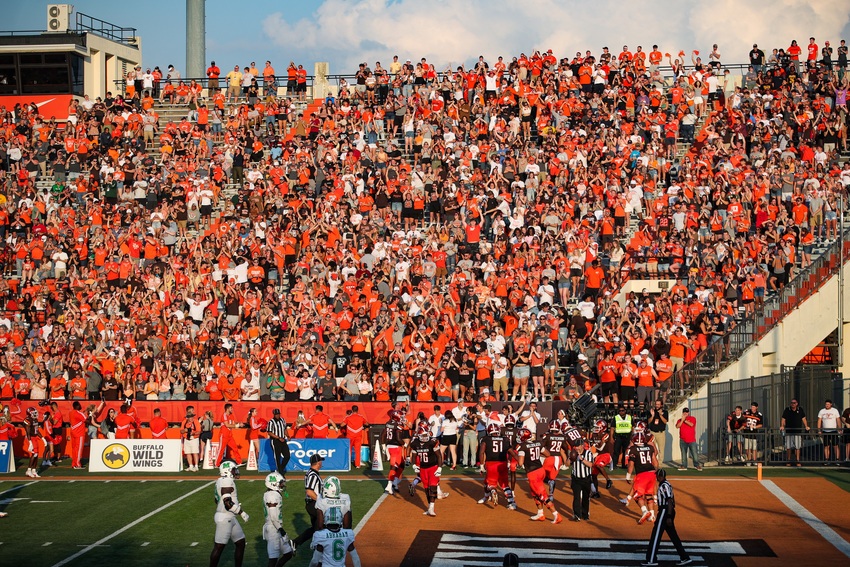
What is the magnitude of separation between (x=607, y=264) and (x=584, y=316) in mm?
2706

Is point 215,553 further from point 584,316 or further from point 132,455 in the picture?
Result: point 584,316

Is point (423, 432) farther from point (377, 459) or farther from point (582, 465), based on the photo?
point (377, 459)

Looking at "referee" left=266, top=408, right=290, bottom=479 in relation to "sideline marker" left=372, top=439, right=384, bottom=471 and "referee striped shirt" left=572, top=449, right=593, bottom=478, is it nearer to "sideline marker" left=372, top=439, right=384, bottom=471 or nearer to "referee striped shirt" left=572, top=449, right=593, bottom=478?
"sideline marker" left=372, top=439, right=384, bottom=471

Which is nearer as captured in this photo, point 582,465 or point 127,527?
point 127,527

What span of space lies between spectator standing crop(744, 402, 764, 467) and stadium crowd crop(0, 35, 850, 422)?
2.22 metres

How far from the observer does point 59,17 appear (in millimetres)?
46375

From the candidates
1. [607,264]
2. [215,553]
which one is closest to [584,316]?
[607,264]

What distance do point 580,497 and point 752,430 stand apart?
6.46 metres

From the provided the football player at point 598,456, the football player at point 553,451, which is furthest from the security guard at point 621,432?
the football player at point 553,451

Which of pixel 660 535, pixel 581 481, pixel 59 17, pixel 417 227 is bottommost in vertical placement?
pixel 660 535

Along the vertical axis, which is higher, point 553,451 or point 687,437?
point 553,451

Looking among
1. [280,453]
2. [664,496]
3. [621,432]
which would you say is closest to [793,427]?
[621,432]

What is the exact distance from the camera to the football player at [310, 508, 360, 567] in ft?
44.3

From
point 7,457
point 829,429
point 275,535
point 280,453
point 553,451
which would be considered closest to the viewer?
point 275,535
